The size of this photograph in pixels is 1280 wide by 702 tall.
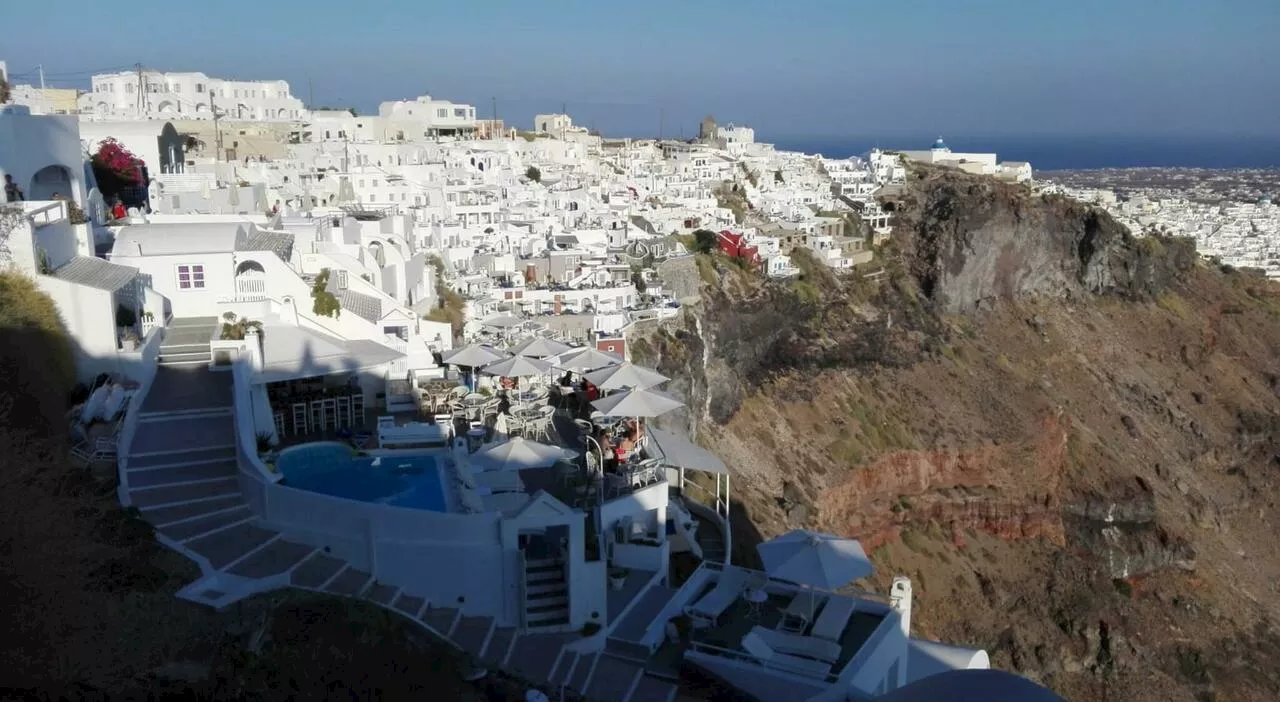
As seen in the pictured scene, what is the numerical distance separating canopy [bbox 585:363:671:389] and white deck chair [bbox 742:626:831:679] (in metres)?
6.03

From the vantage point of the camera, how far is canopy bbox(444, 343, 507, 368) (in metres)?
18.4

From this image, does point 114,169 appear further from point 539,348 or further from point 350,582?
point 350,582

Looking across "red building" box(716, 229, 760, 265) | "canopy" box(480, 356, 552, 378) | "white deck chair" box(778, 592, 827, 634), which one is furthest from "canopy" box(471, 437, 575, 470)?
"red building" box(716, 229, 760, 265)

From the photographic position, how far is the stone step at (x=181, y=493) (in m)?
12.9

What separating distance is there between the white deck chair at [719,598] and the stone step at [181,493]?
633 centimetres

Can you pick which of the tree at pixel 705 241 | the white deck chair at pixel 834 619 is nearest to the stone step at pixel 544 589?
the white deck chair at pixel 834 619

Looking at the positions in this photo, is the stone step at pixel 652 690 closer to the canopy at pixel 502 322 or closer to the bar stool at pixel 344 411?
the bar stool at pixel 344 411

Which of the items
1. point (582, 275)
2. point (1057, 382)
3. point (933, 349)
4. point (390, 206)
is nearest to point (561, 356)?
point (582, 275)

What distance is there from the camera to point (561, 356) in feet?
62.7

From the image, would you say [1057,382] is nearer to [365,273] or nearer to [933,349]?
[933,349]

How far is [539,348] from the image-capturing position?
19.2 m

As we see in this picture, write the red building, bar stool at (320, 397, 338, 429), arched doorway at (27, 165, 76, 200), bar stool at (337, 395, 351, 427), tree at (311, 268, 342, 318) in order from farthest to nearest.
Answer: the red building → arched doorway at (27, 165, 76, 200) → tree at (311, 268, 342, 318) → bar stool at (337, 395, 351, 427) → bar stool at (320, 397, 338, 429)

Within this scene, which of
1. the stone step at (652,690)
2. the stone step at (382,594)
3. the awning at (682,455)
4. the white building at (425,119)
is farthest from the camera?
the white building at (425,119)

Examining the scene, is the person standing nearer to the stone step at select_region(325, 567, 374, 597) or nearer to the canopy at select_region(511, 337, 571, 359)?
the canopy at select_region(511, 337, 571, 359)
